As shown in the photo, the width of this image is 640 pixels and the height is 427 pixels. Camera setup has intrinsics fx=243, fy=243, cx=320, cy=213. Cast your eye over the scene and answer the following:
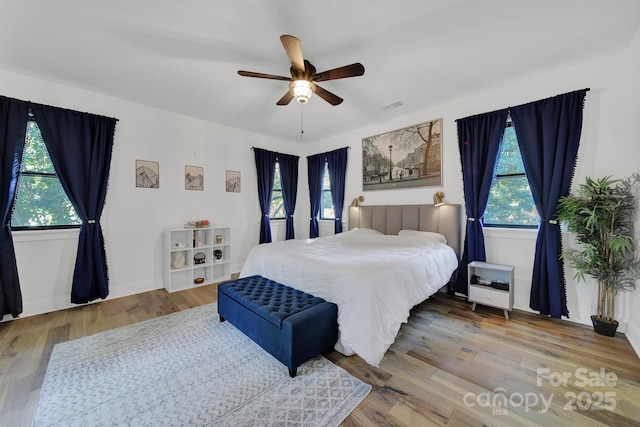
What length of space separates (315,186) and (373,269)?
4028 mm

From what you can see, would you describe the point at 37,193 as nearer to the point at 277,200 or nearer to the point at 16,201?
the point at 16,201

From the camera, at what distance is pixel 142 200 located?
398 cm

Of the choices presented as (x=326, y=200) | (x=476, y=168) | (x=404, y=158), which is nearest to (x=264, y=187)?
(x=326, y=200)

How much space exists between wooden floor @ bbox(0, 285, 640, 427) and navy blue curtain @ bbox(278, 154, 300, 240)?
3.25m

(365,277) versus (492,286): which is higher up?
(365,277)

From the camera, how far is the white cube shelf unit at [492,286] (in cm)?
296

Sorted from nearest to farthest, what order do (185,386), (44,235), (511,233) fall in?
(185,386) < (44,235) < (511,233)

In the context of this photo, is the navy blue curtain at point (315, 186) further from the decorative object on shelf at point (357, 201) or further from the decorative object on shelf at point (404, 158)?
the decorative object on shelf at point (404, 158)

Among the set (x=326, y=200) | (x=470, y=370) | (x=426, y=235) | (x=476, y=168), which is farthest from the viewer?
(x=326, y=200)

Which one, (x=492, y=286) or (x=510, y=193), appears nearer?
(x=492, y=286)

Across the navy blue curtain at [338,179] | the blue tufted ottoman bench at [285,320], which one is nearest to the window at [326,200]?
the navy blue curtain at [338,179]

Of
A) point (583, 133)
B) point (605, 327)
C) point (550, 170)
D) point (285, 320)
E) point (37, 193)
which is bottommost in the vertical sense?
point (605, 327)

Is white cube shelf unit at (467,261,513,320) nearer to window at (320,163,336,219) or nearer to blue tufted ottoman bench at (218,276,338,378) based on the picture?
blue tufted ottoman bench at (218,276,338,378)

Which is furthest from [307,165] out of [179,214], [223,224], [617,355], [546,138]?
[617,355]
